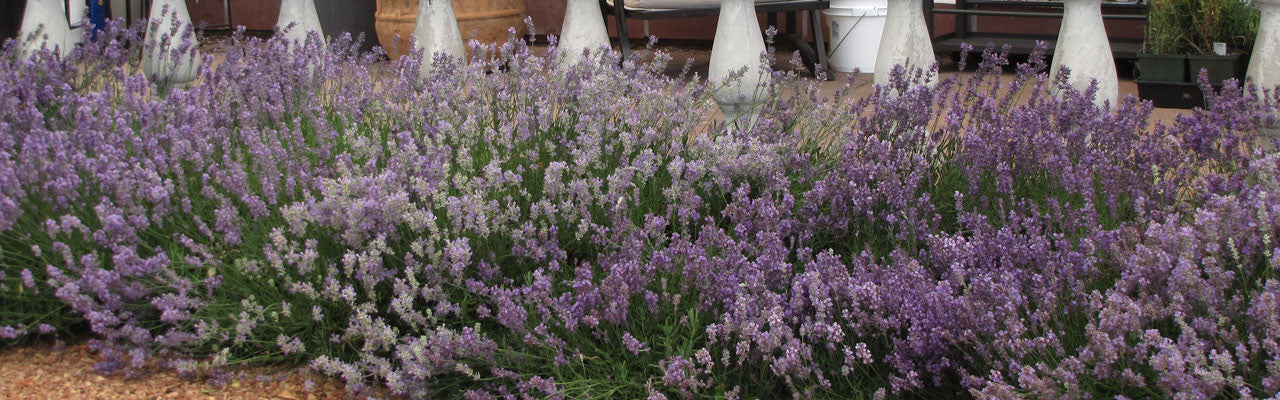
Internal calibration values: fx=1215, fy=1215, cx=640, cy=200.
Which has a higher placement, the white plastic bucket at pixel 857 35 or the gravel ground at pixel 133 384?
the white plastic bucket at pixel 857 35

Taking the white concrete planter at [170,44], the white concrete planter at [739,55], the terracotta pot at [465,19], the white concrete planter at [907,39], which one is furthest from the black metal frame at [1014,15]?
the white concrete planter at [170,44]

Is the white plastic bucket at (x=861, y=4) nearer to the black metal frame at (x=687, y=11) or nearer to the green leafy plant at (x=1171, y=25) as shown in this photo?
the black metal frame at (x=687, y=11)

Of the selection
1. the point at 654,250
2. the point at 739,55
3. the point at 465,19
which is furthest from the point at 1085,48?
the point at 465,19

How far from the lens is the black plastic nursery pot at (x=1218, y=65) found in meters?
5.35

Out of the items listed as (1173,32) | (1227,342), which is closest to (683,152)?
(1227,342)

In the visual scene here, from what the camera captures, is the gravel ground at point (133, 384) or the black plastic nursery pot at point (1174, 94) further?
the black plastic nursery pot at point (1174, 94)

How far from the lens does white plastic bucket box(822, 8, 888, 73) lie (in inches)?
276

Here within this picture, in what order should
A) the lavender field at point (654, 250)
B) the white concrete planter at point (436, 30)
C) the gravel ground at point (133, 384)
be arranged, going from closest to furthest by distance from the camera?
the lavender field at point (654, 250) → the gravel ground at point (133, 384) → the white concrete planter at point (436, 30)

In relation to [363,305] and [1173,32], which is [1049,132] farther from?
[1173,32]

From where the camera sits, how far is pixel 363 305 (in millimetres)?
2271

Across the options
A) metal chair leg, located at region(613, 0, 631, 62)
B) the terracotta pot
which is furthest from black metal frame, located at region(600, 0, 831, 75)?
the terracotta pot

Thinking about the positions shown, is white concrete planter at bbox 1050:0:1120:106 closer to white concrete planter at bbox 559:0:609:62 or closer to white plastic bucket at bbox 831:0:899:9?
white concrete planter at bbox 559:0:609:62

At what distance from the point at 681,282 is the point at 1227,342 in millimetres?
938

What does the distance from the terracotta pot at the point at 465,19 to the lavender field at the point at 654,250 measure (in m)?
4.23
